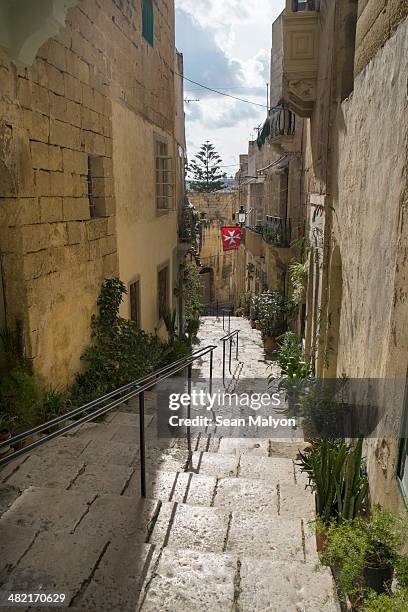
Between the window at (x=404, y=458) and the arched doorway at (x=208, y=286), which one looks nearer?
the window at (x=404, y=458)

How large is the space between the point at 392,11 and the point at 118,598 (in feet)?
13.3

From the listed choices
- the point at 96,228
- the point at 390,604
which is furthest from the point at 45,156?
the point at 390,604

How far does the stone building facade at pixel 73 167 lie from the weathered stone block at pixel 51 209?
0.02 meters

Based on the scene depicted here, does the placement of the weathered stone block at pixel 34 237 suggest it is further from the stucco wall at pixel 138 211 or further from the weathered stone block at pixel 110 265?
the stucco wall at pixel 138 211

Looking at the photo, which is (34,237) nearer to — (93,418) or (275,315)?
(93,418)

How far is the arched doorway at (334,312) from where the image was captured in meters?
5.78

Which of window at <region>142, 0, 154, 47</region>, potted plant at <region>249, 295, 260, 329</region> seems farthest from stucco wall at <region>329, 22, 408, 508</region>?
potted plant at <region>249, 295, 260, 329</region>

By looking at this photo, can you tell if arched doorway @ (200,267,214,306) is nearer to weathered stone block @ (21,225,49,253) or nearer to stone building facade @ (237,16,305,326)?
stone building facade @ (237,16,305,326)

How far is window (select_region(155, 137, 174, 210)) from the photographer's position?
33.3ft

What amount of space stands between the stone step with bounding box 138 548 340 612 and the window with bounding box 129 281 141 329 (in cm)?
598

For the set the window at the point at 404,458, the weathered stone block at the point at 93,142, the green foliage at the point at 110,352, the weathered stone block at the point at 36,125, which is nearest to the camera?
the window at the point at 404,458

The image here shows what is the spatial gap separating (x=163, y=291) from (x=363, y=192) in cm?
747

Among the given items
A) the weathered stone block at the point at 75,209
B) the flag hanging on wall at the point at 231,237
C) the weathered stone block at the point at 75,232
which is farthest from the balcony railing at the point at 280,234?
the weathered stone block at the point at 75,232

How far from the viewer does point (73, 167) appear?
18.7ft
